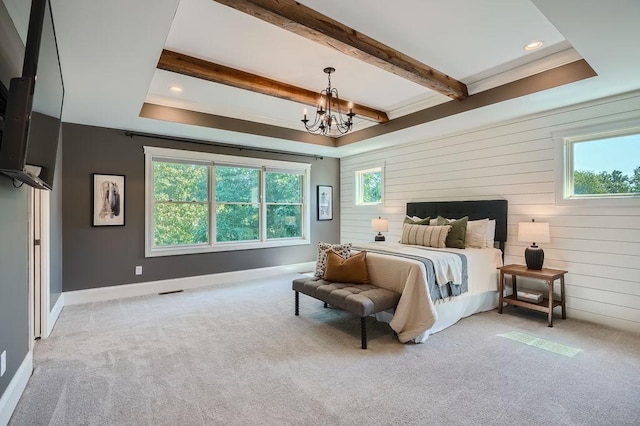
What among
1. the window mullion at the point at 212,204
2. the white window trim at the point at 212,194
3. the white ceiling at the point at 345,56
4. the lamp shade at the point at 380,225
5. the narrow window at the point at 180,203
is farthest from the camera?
the lamp shade at the point at 380,225

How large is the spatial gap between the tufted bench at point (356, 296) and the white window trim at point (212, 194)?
7.90 feet

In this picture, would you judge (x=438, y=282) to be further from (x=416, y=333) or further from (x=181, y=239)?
(x=181, y=239)

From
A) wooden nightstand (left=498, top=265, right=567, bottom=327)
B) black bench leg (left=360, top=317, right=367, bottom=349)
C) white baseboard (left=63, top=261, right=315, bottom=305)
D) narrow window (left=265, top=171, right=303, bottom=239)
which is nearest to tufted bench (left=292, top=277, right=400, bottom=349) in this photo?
black bench leg (left=360, top=317, right=367, bottom=349)

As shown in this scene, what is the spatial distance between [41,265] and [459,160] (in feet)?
17.6

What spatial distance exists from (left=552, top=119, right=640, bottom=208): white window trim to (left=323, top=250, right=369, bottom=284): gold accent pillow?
8.20 feet

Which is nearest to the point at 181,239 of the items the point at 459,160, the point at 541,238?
the point at 459,160

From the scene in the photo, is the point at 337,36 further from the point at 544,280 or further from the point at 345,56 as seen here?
the point at 544,280

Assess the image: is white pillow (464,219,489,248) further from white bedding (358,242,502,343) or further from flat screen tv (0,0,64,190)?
flat screen tv (0,0,64,190)

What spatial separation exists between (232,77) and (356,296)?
2.62m

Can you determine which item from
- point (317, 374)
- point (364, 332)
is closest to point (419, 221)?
point (364, 332)

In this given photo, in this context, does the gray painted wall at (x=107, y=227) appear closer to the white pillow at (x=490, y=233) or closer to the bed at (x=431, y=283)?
the bed at (x=431, y=283)

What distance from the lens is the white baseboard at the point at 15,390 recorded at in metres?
1.86

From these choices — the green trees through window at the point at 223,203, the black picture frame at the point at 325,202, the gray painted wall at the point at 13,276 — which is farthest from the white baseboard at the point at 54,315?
the black picture frame at the point at 325,202

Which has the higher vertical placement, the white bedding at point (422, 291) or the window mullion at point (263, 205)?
the window mullion at point (263, 205)
